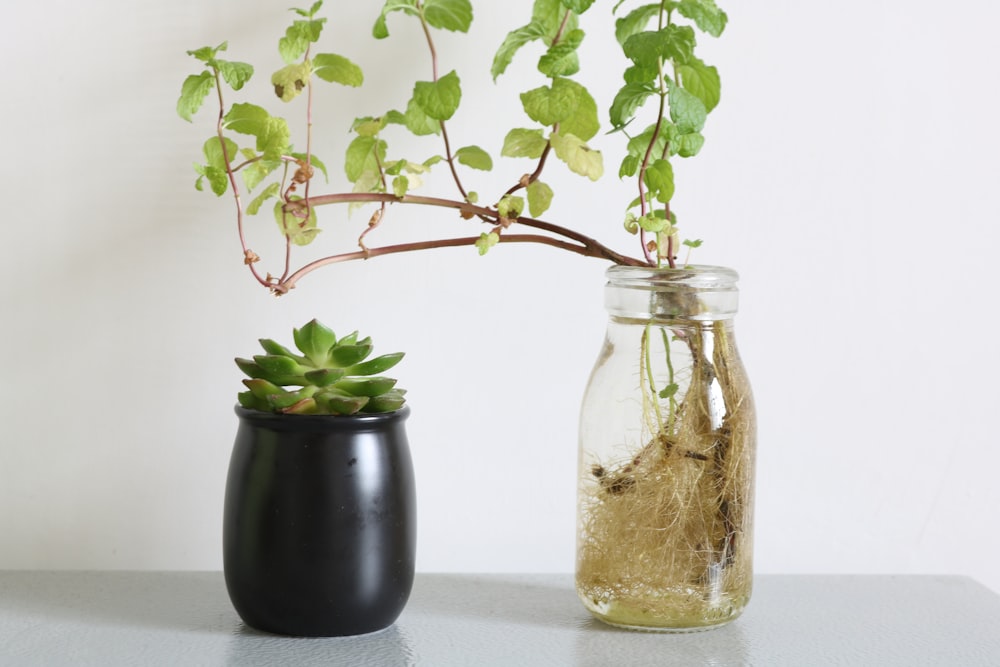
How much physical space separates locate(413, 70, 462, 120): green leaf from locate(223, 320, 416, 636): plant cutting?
204 millimetres

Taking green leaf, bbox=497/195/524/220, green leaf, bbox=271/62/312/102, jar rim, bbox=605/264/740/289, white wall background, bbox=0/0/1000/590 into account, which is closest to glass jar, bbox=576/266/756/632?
jar rim, bbox=605/264/740/289

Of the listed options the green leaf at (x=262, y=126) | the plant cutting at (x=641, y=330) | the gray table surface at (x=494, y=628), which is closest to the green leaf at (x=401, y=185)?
the plant cutting at (x=641, y=330)

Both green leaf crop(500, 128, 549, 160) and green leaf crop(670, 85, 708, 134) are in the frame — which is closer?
green leaf crop(670, 85, 708, 134)

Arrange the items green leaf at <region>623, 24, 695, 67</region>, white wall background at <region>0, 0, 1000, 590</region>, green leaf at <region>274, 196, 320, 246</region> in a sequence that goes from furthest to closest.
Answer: white wall background at <region>0, 0, 1000, 590</region> < green leaf at <region>274, 196, 320, 246</region> < green leaf at <region>623, 24, 695, 67</region>

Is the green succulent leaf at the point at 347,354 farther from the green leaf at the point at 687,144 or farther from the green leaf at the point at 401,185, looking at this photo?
the green leaf at the point at 687,144

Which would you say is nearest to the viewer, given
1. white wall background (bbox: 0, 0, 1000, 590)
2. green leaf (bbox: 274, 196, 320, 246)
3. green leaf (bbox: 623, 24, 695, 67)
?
green leaf (bbox: 623, 24, 695, 67)

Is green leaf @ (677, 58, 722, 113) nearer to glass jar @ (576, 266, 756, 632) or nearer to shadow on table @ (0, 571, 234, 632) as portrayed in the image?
glass jar @ (576, 266, 756, 632)

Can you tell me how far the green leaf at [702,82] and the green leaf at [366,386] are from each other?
35cm

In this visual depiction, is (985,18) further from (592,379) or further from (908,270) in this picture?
(592,379)

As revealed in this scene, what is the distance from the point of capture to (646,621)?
86cm

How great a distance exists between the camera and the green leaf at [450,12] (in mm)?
886

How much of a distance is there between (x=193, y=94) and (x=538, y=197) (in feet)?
1.02

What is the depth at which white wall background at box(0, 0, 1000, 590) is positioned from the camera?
103 cm

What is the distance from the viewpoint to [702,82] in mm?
842
